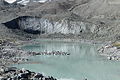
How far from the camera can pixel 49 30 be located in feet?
517

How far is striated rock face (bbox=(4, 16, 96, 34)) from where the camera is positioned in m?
150

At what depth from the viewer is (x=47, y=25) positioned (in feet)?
519

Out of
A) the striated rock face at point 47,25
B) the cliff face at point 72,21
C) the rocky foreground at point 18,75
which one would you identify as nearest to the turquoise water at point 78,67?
the rocky foreground at point 18,75

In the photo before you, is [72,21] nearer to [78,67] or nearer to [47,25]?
[47,25]

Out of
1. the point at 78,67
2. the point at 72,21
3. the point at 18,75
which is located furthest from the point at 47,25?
the point at 18,75

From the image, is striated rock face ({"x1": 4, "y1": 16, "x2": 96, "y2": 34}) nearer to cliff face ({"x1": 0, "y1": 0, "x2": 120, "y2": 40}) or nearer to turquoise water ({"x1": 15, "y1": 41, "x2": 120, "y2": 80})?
cliff face ({"x1": 0, "y1": 0, "x2": 120, "y2": 40})

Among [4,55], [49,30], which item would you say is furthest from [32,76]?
[49,30]

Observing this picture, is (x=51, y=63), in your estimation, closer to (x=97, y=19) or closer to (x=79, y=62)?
(x=79, y=62)

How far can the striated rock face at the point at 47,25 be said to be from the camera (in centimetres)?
14962

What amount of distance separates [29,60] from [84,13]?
10724 cm

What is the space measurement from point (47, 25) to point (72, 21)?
39.8 ft

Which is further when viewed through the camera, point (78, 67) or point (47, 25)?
point (47, 25)

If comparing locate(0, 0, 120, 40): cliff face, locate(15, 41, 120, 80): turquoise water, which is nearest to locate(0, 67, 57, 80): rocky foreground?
locate(15, 41, 120, 80): turquoise water

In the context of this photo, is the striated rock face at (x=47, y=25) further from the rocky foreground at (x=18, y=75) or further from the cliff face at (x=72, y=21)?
the rocky foreground at (x=18, y=75)
